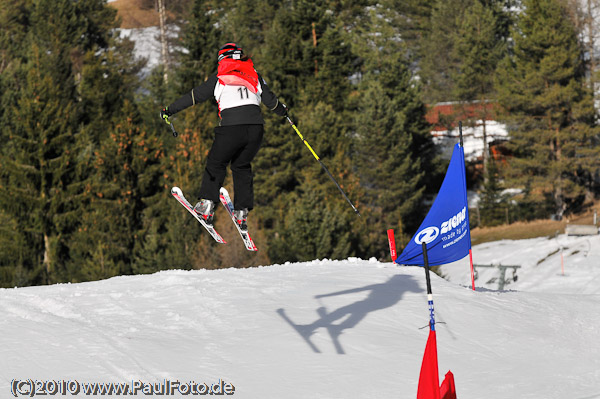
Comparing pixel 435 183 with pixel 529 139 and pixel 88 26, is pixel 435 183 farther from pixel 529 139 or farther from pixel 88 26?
pixel 88 26

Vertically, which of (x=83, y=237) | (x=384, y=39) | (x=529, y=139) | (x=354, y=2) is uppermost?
(x=354, y=2)

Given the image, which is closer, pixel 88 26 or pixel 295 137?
pixel 295 137

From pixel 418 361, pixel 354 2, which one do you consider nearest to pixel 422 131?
pixel 354 2

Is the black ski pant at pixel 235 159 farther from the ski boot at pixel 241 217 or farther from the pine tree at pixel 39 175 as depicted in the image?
the pine tree at pixel 39 175

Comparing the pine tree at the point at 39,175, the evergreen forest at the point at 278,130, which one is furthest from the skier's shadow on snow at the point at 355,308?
the pine tree at the point at 39,175

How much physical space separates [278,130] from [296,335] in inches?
1360

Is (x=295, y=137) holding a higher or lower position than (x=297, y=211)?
higher

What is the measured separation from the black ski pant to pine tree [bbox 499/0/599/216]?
38.8 metres

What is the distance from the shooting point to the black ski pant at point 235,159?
742 centimetres

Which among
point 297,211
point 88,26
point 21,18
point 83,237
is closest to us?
point 297,211

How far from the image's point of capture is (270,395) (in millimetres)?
5742

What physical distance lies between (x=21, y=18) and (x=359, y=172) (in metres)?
27.8

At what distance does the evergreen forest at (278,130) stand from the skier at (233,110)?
19814mm

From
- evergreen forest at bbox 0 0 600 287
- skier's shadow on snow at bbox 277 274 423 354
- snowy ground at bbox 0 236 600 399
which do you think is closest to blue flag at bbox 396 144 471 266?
snowy ground at bbox 0 236 600 399
